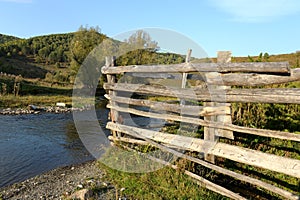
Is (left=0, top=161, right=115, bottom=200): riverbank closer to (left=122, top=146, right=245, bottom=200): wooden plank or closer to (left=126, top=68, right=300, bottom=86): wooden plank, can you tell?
(left=122, top=146, right=245, bottom=200): wooden plank

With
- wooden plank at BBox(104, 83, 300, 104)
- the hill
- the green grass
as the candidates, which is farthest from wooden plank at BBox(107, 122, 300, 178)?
the hill

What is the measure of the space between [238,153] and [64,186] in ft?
9.78

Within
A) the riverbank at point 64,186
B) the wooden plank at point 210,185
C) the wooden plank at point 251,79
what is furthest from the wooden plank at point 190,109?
the riverbank at point 64,186

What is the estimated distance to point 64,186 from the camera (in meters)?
4.57

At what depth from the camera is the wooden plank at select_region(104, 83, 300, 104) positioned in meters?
3.03

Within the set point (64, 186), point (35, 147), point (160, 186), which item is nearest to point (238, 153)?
point (160, 186)

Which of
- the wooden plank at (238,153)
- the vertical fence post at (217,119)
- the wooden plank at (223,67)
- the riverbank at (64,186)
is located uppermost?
the wooden plank at (223,67)

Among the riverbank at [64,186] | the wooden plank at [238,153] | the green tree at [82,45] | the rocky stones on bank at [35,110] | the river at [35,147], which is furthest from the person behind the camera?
the green tree at [82,45]

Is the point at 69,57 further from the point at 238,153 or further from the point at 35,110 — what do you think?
the point at 238,153

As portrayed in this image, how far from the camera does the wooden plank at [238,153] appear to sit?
3.02 metres

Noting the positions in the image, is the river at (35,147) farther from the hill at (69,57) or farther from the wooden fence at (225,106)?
the hill at (69,57)

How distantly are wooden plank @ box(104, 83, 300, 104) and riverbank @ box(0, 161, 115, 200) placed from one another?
186 cm

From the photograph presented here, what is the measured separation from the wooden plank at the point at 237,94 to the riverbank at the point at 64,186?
1.86 metres

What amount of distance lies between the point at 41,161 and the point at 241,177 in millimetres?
4983
